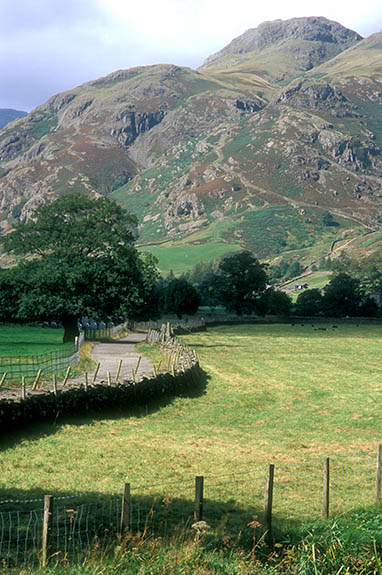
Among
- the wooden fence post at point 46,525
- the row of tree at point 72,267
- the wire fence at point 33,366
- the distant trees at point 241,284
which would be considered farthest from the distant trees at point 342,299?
the wooden fence post at point 46,525

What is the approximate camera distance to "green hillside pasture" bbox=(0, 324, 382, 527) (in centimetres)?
1736

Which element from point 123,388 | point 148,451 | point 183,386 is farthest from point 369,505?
point 183,386

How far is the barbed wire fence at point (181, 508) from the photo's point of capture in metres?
12.6

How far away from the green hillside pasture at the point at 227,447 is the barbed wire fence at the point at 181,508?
0.09m

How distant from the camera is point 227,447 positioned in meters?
23.4

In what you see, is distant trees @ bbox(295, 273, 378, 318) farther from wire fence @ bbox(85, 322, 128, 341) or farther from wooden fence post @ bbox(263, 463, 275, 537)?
wooden fence post @ bbox(263, 463, 275, 537)

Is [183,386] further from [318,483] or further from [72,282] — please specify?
[72,282]

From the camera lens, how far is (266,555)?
1220 cm

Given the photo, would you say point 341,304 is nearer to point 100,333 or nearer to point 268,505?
point 100,333

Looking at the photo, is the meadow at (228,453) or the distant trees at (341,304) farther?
the distant trees at (341,304)

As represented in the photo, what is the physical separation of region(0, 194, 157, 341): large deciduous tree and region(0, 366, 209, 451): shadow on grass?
23.8 metres

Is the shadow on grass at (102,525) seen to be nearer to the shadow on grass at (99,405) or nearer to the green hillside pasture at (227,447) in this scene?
the green hillside pasture at (227,447)

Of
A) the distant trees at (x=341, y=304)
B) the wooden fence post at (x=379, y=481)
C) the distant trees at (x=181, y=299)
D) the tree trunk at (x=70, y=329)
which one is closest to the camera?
the wooden fence post at (x=379, y=481)

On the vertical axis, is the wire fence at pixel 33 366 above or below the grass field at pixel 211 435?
above
